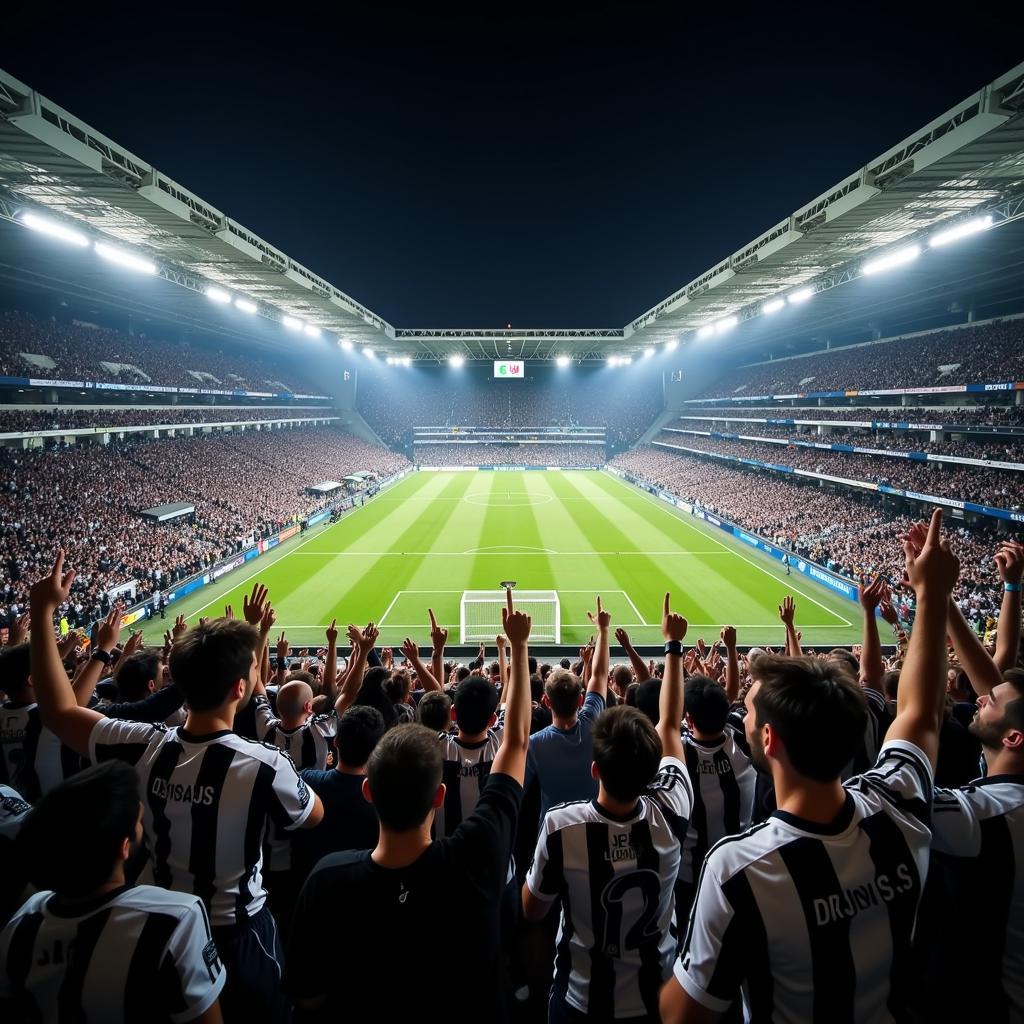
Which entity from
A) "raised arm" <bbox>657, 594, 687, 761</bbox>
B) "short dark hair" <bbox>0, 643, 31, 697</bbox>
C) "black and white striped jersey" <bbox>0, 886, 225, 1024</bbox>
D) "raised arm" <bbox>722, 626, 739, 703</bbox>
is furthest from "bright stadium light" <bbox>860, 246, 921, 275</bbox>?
"black and white striped jersey" <bbox>0, 886, 225, 1024</bbox>

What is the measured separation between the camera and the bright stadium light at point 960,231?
65.4 feet

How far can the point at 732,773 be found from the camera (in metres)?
3.70

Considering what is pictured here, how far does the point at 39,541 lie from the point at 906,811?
26.5 metres

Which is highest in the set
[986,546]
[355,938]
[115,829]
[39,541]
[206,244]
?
[206,244]

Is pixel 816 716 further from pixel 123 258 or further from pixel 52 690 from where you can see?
pixel 123 258

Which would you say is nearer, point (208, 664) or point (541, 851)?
point (541, 851)

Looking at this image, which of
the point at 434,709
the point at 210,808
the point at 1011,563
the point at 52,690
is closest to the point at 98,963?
the point at 210,808

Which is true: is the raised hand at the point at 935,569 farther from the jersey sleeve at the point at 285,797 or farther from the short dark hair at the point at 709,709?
the jersey sleeve at the point at 285,797

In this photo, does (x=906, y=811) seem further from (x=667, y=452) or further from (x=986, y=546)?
(x=667, y=452)

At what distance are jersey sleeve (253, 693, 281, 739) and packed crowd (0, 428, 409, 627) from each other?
55.4 ft

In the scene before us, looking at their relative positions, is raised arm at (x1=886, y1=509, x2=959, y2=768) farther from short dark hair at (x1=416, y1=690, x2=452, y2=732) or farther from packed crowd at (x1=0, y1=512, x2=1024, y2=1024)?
short dark hair at (x1=416, y1=690, x2=452, y2=732)

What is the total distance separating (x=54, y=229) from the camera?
21.0 meters

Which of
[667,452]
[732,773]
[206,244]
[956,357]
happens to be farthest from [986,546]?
[667,452]

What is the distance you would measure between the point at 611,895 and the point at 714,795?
57.4 inches
